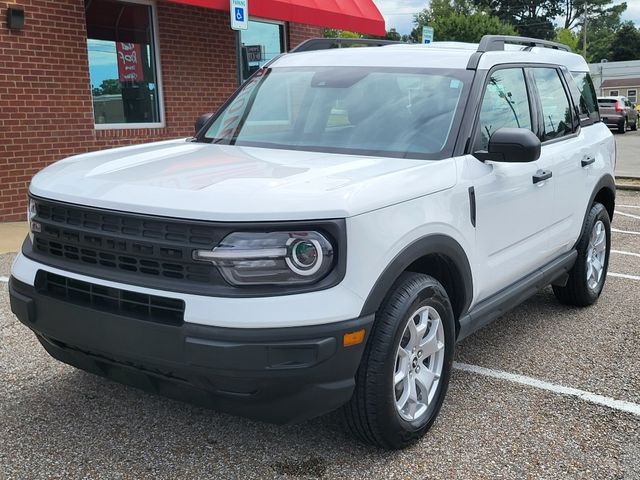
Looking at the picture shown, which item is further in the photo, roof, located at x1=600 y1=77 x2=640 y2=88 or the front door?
roof, located at x1=600 y1=77 x2=640 y2=88

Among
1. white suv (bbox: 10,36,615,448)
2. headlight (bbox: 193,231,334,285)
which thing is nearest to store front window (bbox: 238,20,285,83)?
white suv (bbox: 10,36,615,448)

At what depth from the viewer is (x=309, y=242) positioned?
266cm

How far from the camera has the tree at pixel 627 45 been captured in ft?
301

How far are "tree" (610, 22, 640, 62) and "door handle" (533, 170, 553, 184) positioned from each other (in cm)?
9823

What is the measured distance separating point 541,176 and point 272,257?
218 centimetres

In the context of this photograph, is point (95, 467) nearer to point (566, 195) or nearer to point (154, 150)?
point (154, 150)

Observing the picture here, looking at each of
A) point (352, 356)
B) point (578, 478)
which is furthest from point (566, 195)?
point (352, 356)

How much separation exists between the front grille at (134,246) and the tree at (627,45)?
3954 inches

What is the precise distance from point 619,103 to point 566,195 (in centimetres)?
3049

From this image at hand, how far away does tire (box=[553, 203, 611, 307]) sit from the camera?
5152 millimetres

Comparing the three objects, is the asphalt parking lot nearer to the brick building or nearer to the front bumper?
the front bumper

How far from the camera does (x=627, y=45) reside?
93.2 m

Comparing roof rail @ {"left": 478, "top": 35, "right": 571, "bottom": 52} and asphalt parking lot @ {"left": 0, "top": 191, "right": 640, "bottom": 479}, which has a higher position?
roof rail @ {"left": 478, "top": 35, "right": 571, "bottom": 52}

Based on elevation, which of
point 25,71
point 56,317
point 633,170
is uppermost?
point 25,71
